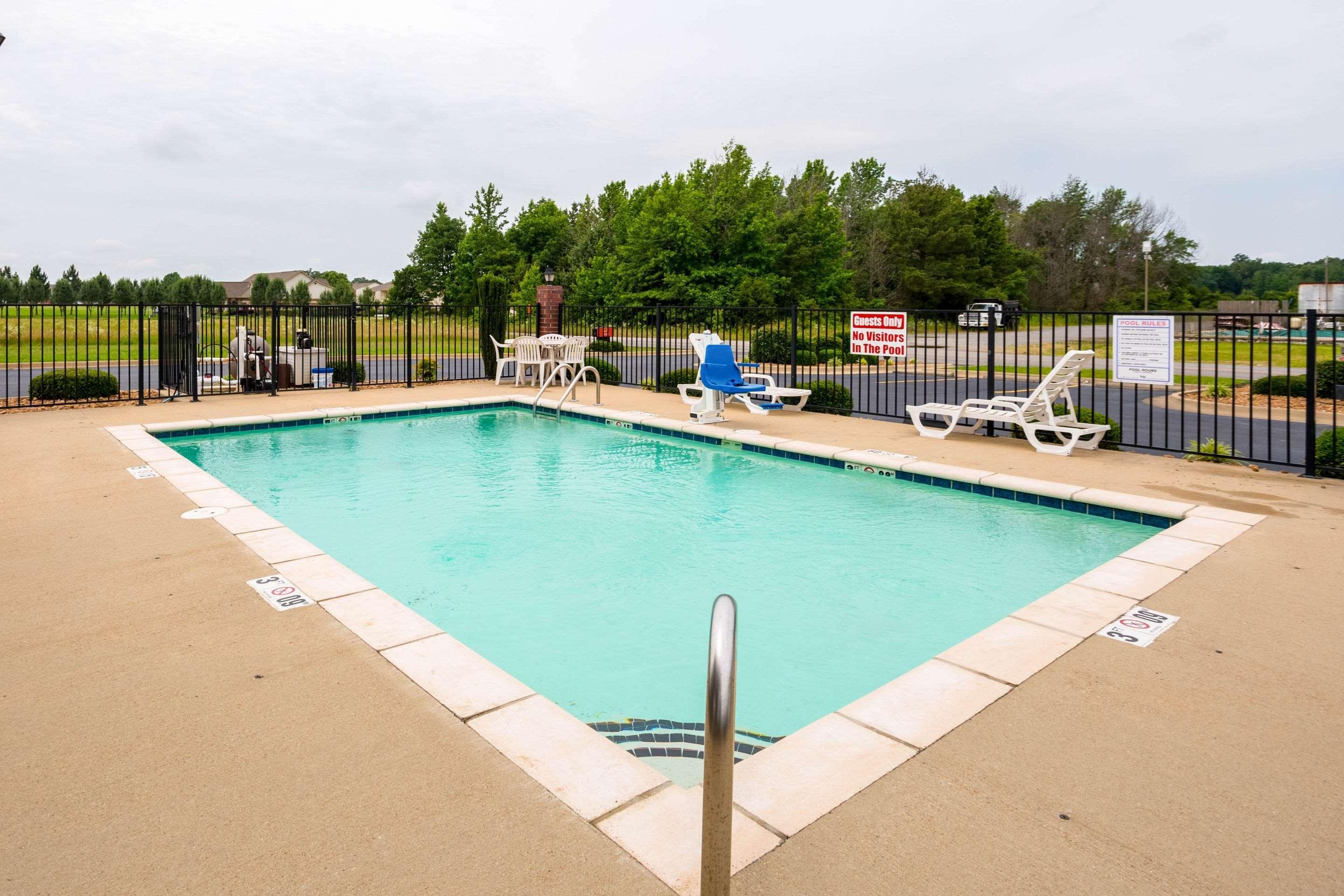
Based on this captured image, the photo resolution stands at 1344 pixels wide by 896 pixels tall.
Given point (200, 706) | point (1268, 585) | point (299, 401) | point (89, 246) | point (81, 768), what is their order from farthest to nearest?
point (89, 246) < point (299, 401) < point (1268, 585) < point (200, 706) < point (81, 768)

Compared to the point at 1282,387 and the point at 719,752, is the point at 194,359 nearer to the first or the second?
the point at 719,752

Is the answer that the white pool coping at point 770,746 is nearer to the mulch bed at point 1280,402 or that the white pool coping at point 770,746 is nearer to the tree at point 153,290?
the mulch bed at point 1280,402

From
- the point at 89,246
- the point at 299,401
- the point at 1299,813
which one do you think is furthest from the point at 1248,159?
the point at 89,246

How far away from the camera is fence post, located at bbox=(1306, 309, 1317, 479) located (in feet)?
21.0

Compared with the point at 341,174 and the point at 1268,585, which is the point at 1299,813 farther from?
the point at 341,174

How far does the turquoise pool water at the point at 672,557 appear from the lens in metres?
3.71

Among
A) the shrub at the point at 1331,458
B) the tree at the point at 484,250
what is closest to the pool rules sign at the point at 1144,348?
the shrub at the point at 1331,458

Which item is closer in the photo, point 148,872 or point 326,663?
point 148,872

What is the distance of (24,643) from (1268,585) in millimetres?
5458

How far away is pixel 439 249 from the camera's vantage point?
65500mm

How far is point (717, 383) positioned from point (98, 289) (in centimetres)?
5657

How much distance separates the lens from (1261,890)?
1772 mm

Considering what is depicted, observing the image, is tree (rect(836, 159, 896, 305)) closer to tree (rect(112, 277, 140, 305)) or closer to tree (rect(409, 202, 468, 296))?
tree (rect(409, 202, 468, 296))

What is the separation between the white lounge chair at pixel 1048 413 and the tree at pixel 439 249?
202 ft
